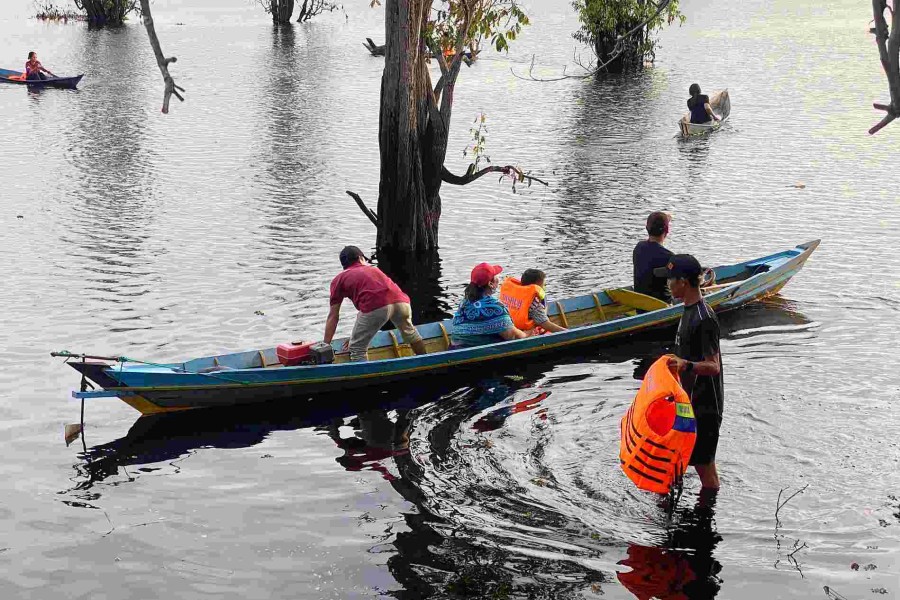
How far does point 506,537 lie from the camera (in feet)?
30.1

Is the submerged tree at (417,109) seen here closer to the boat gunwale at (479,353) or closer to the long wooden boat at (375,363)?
the long wooden boat at (375,363)

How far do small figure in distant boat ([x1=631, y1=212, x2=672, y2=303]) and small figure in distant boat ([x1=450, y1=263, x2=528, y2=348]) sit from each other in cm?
215

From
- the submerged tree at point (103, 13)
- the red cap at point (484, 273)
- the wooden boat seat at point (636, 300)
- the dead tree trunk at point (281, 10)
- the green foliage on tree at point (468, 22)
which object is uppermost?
the dead tree trunk at point (281, 10)

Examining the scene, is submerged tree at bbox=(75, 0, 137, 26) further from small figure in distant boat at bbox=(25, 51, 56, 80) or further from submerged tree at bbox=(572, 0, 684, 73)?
submerged tree at bbox=(572, 0, 684, 73)

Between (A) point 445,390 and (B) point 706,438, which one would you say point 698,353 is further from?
(A) point 445,390

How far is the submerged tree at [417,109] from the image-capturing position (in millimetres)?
17562

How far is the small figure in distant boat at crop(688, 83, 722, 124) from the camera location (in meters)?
30.0

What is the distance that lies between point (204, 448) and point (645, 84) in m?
32.2

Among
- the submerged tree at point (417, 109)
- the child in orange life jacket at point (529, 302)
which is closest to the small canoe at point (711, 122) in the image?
the submerged tree at point (417, 109)

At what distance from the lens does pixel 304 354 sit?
12.9 metres

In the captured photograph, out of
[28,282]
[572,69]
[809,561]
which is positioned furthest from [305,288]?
[572,69]

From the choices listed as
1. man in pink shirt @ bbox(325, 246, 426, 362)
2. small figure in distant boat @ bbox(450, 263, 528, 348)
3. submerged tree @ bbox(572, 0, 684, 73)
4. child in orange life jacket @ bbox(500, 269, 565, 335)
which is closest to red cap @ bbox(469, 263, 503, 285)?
small figure in distant boat @ bbox(450, 263, 528, 348)

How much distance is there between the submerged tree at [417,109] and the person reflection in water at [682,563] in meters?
10.2

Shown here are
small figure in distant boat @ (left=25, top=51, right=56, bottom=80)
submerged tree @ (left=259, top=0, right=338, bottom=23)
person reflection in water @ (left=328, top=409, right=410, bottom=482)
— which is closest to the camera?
person reflection in water @ (left=328, top=409, right=410, bottom=482)
